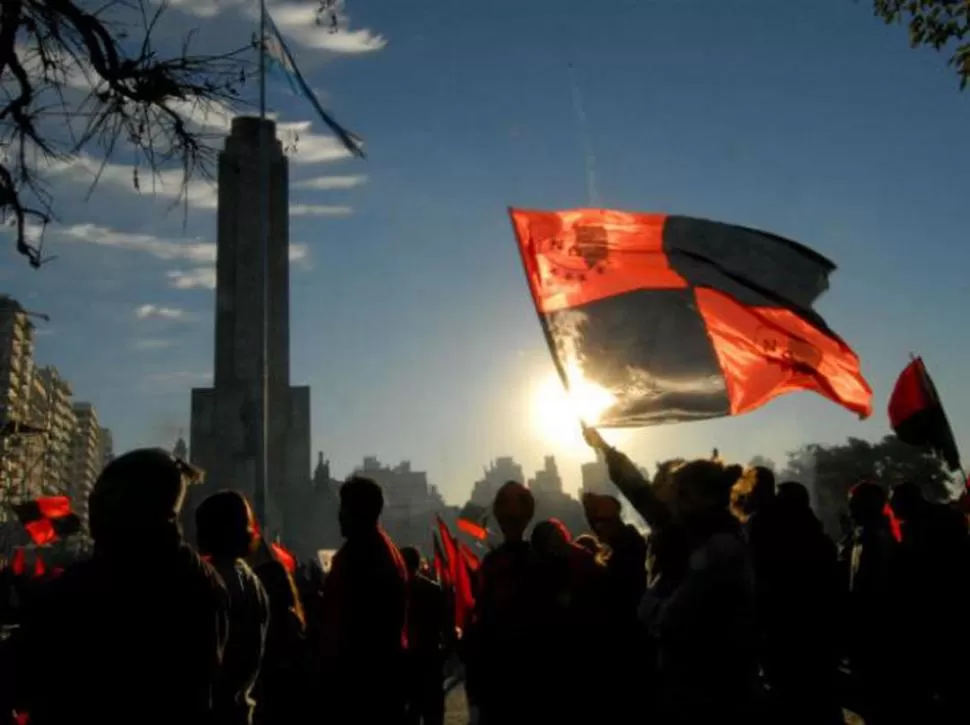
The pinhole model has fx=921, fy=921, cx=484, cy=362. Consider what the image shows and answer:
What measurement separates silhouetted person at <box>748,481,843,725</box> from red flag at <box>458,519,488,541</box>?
771cm

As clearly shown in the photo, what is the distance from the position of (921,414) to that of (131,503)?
784 cm

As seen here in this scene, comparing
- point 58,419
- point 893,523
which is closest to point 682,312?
point 893,523

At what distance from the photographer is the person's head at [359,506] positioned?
480cm

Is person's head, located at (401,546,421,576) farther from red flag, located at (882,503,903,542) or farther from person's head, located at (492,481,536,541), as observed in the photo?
red flag, located at (882,503,903,542)

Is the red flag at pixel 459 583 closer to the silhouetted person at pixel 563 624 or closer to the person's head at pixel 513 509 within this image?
the silhouetted person at pixel 563 624

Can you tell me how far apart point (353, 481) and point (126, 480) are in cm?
227

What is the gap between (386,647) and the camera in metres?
4.70

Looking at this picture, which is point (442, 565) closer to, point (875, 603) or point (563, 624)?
Answer: point (875, 603)

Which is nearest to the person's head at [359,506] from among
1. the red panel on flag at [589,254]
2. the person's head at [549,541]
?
the person's head at [549,541]

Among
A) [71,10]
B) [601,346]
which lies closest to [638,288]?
[601,346]

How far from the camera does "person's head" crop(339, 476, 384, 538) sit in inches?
189

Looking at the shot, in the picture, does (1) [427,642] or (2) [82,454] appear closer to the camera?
(1) [427,642]

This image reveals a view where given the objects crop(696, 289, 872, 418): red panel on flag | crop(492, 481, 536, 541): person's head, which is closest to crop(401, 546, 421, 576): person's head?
crop(492, 481, 536, 541): person's head

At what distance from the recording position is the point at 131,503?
2.61 m
